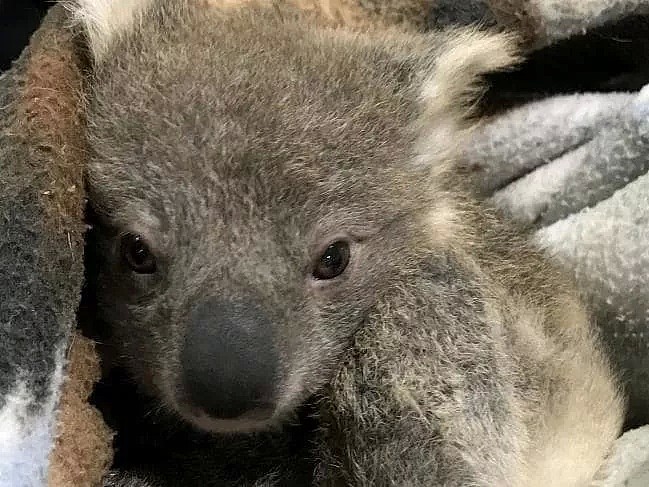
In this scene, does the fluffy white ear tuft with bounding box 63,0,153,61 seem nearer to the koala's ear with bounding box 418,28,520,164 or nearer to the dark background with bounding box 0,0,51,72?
the koala's ear with bounding box 418,28,520,164

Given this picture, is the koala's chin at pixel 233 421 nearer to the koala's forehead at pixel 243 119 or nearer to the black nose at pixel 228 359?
the black nose at pixel 228 359

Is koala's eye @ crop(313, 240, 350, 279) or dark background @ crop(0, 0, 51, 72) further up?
koala's eye @ crop(313, 240, 350, 279)

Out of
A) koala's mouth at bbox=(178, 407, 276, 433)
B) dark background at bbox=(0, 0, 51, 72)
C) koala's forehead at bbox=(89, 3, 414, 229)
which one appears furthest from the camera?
dark background at bbox=(0, 0, 51, 72)

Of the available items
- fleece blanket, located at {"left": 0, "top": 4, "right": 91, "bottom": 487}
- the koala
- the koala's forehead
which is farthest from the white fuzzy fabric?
the koala's forehead

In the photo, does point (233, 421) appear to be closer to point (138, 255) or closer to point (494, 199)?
point (138, 255)

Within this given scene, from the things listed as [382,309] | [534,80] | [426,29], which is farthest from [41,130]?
[534,80]

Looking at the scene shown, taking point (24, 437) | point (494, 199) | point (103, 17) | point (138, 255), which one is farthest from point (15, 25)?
point (24, 437)
